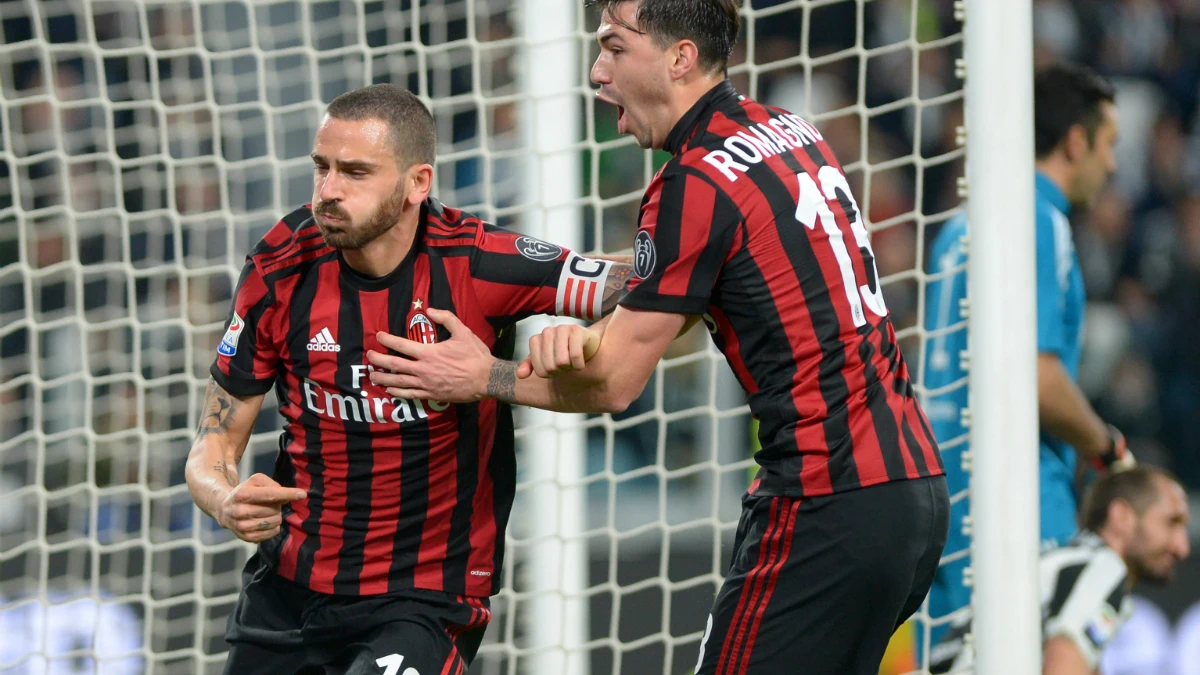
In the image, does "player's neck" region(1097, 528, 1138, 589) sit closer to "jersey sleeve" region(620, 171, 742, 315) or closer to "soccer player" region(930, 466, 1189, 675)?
"soccer player" region(930, 466, 1189, 675)

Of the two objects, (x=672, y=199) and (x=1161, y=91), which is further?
(x=1161, y=91)

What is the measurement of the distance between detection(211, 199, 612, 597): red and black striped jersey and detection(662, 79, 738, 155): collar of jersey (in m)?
0.31

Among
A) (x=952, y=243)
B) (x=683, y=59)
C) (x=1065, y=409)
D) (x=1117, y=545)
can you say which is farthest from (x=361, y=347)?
(x=1117, y=545)

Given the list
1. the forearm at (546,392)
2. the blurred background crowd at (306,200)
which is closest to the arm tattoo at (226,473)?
the forearm at (546,392)

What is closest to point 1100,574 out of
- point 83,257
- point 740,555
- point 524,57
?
point 740,555

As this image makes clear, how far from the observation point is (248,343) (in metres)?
2.62

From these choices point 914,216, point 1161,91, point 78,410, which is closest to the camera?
point 914,216

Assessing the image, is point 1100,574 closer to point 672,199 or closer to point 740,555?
point 740,555

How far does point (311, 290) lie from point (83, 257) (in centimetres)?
292

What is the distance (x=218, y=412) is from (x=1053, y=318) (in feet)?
6.94

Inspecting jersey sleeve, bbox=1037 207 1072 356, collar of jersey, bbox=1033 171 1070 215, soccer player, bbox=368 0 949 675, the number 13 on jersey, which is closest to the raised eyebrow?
soccer player, bbox=368 0 949 675

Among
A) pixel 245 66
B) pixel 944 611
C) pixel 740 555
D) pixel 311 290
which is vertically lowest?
pixel 944 611

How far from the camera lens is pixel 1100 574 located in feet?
12.5

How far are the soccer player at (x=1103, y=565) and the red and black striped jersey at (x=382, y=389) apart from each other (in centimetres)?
150
